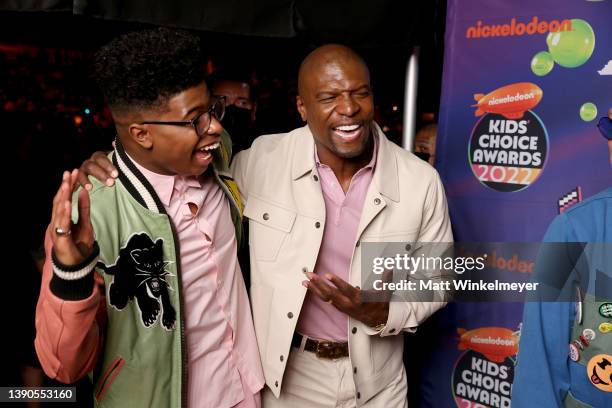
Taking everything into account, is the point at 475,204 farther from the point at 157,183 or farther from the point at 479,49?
the point at 157,183

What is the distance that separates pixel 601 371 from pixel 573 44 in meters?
1.58

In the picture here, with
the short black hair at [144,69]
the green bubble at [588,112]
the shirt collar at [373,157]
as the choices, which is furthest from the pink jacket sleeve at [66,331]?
the green bubble at [588,112]

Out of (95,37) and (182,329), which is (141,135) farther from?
(95,37)

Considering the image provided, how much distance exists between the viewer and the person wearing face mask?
321 centimetres

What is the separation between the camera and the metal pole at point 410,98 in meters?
3.28

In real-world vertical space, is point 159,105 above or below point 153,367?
above

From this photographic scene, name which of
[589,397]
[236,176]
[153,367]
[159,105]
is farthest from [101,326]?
[589,397]

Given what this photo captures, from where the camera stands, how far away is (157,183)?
1.79 metres

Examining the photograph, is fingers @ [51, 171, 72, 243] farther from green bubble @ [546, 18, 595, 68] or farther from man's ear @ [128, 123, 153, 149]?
green bubble @ [546, 18, 595, 68]

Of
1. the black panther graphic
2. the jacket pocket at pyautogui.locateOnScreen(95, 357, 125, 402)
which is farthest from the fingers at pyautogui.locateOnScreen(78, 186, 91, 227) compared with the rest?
the jacket pocket at pyautogui.locateOnScreen(95, 357, 125, 402)

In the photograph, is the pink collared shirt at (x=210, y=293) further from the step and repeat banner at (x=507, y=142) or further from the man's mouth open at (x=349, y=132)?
the step and repeat banner at (x=507, y=142)

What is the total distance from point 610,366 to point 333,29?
2098 mm

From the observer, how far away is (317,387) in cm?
227

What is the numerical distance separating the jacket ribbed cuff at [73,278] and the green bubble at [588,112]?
7.46ft
